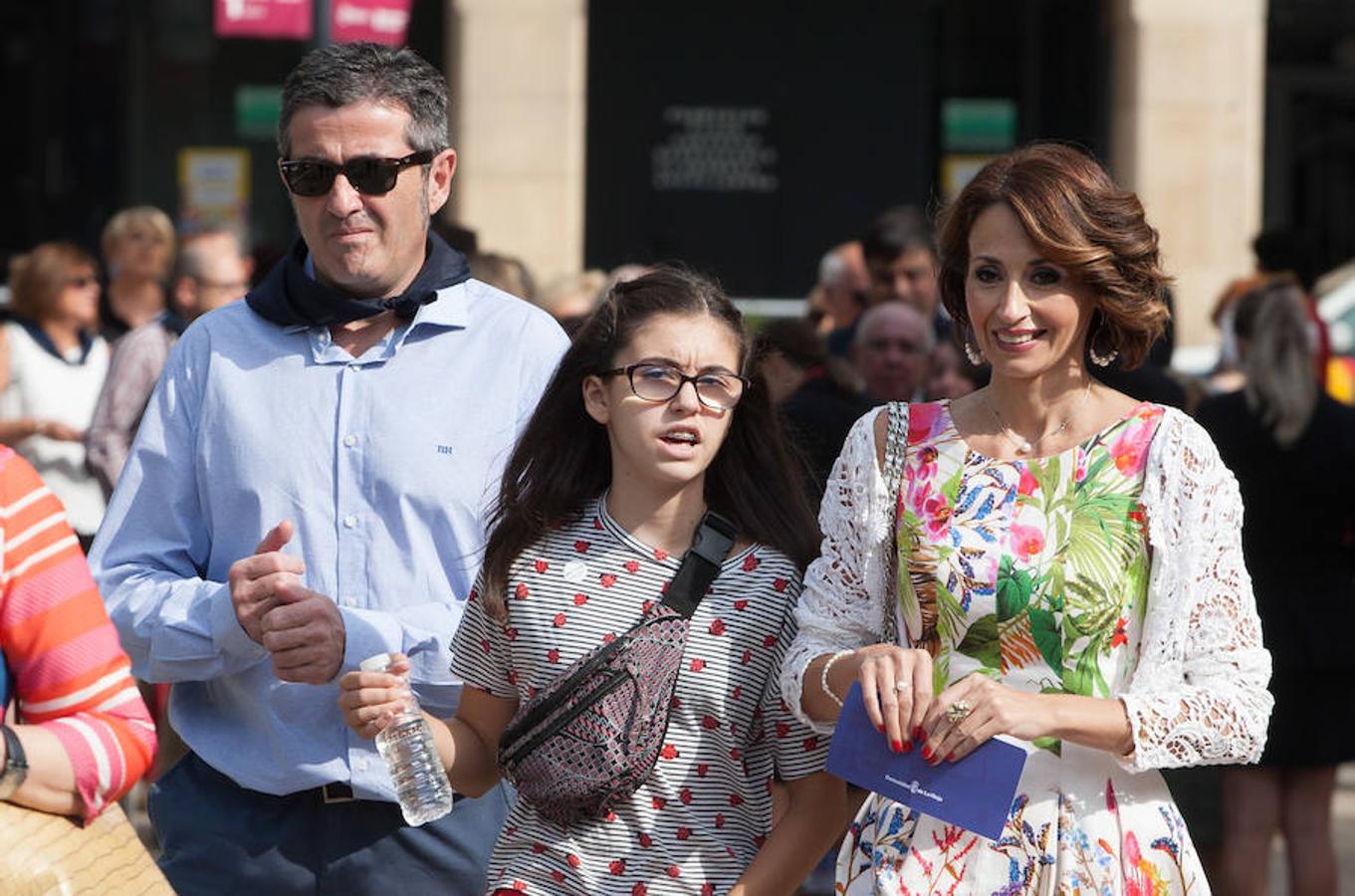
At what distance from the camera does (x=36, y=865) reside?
3043 mm

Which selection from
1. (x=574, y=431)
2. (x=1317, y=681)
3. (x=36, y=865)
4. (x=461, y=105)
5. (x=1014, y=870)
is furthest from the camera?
(x=461, y=105)

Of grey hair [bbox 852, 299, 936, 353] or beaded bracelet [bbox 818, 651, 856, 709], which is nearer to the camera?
beaded bracelet [bbox 818, 651, 856, 709]

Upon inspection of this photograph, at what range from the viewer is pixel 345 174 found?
428 centimetres

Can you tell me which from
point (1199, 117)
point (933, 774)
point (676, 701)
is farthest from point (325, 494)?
point (1199, 117)

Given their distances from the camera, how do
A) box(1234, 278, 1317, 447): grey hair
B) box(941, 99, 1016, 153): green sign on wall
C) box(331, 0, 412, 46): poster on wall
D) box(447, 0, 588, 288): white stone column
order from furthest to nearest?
box(941, 99, 1016, 153): green sign on wall → box(447, 0, 588, 288): white stone column → box(331, 0, 412, 46): poster on wall → box(1234, 278, 1317, 447): grey hair

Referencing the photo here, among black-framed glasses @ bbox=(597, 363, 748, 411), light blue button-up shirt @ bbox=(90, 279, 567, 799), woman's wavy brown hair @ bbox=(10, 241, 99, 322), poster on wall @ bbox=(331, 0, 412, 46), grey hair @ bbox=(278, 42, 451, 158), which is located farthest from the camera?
woman's wavy brown hair @ bbox=(10, 241, 99, 322)

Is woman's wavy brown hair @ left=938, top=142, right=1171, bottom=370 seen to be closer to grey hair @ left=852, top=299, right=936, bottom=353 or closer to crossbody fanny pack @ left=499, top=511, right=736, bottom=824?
crossbody fanny pack @ left=499, top=511, right=736, bottom=824

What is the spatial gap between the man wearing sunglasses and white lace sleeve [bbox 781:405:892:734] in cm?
75

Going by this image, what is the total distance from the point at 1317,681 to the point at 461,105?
9200 mm

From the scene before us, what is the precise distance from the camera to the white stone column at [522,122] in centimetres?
1569

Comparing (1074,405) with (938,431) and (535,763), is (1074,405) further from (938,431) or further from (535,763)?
(535,763)

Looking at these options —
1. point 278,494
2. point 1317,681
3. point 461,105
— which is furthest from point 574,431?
point 461,105

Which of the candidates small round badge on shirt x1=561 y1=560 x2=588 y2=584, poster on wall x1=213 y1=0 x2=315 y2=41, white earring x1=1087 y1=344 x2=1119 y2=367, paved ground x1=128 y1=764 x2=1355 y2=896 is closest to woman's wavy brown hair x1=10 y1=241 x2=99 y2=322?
poster on wall x1=213 y1=0 x2=315 y2=41

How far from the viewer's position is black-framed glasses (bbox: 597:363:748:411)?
12.9 feet
